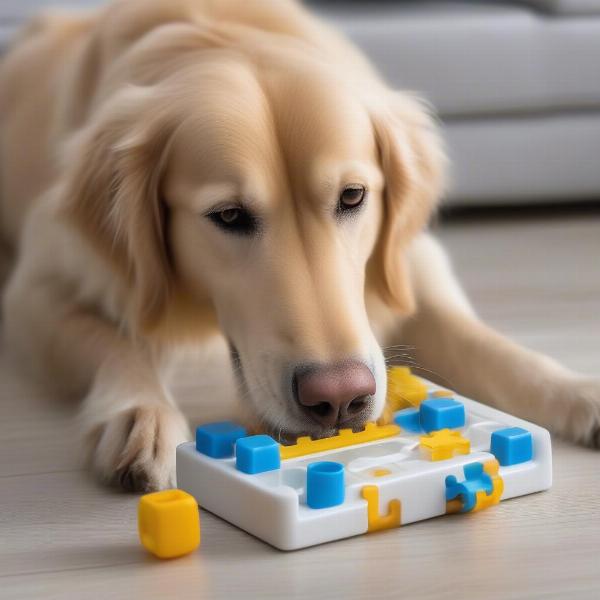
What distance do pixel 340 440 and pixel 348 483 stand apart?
135 millimetres

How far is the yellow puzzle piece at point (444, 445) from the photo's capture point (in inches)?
65.3

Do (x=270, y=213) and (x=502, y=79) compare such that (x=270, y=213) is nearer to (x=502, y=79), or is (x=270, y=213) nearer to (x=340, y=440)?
(x=340, y=440)

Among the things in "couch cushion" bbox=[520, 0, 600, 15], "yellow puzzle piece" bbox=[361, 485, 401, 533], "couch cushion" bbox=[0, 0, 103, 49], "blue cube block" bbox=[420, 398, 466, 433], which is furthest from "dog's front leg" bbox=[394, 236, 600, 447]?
"couch cushion" bbox=[0, 0, 103, 49]

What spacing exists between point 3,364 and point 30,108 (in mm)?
837

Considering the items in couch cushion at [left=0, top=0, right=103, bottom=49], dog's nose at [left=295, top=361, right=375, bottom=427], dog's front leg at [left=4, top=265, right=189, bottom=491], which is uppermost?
couch cushion at [left=0, top=0, right=103, bottom=49]

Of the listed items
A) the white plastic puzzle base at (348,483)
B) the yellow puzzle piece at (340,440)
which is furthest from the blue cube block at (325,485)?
the yellow puzzle piece at (340,440)

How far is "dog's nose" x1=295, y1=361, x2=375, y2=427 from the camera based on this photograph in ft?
5.41

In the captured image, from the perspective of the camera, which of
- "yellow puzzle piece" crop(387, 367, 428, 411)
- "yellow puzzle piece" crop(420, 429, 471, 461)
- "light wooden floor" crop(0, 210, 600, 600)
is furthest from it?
"yellow puzzle piece" crop(387, 367, 428, 411)

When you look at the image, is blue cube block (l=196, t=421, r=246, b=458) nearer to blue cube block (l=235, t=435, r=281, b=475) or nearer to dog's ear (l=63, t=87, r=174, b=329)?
blue cube block (l=235, t=435, r=281, b=475)

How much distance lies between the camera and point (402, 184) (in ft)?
6.97

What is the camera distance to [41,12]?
344 centimetres

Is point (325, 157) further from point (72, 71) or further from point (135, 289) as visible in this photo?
point (72, 71)

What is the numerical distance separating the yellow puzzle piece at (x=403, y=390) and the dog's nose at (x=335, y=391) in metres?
0.19

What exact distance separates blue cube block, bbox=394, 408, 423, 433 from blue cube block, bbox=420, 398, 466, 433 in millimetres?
12
